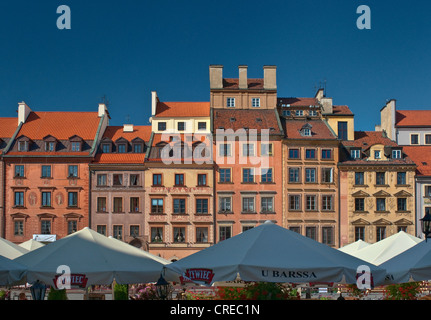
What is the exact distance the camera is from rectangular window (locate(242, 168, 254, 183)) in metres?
50.9

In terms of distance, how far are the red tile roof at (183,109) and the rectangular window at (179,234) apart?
11.0 metres

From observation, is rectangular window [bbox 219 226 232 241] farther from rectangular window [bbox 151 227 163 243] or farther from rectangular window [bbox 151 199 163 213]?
rectangular window [bbox 151 199 163 213]

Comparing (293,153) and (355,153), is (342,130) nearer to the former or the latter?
(355,153)

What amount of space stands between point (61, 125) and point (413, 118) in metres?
33.7

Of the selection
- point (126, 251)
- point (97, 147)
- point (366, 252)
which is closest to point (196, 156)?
point (97, 147)

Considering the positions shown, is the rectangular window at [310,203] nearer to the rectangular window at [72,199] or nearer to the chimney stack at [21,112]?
the rectangular window at [72,199]

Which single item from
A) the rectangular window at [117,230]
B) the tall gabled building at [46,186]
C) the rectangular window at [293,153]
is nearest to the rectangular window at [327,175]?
the rectangular window at [293,153]

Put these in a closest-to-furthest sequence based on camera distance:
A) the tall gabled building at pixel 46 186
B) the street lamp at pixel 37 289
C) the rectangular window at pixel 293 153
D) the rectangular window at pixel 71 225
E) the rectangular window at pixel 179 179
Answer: the street lamp at pixel 37 289 → the tall gabled building at pixel 46 186 → the rectangular window at pixel 71 225 → the rectangular window at pixel 179 179 → the rectangular window at pixel 293 153

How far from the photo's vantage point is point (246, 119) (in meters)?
53.4

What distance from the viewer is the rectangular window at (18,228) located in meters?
49.4

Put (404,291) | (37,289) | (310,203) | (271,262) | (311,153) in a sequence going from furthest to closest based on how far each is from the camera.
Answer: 1. (311,153)
2. (310,203)
3. (404,291)
4. (37,289)
5. (271,262)

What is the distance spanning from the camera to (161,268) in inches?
656

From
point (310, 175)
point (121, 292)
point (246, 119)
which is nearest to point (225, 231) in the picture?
point (310, 175)
